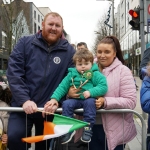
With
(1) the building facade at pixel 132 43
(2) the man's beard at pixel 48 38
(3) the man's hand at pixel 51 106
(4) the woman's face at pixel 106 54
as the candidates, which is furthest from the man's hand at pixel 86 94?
(1) the building facade at pixel 132 43

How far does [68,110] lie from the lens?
109 inches

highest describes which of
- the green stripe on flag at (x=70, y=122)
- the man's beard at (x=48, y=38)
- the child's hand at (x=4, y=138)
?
the man's beard at (x=48, y=38)

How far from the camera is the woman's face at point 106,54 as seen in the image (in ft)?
9.96

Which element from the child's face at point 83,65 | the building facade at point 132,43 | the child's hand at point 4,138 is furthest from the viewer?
the building facade at point 132,43

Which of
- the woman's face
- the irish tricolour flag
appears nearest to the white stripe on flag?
the irish tricolour flag

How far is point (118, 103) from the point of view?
111 inches

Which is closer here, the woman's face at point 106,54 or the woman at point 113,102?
the woman at point 113,102

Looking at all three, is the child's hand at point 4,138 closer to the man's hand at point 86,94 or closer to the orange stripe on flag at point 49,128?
the orange stripe on flag at point 49,128

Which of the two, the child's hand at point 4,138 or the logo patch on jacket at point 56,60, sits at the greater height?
the logo patch on jacket at point 56,60

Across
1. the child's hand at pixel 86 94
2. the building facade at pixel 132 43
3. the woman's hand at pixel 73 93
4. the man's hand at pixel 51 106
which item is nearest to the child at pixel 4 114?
the man's hand at pixel 51 106

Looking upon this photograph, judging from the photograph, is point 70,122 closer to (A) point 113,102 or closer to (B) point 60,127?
(B) point 60,127

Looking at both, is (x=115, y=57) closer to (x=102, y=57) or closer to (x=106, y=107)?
→ (x=102, y=57)

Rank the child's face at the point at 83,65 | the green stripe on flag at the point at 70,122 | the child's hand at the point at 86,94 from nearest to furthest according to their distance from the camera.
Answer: the green stripe on flag at the point at 70,122, the child's hand at the point at 86,94, the child's face at the point at 83,65

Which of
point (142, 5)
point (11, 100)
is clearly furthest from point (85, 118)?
point (142, 5)
